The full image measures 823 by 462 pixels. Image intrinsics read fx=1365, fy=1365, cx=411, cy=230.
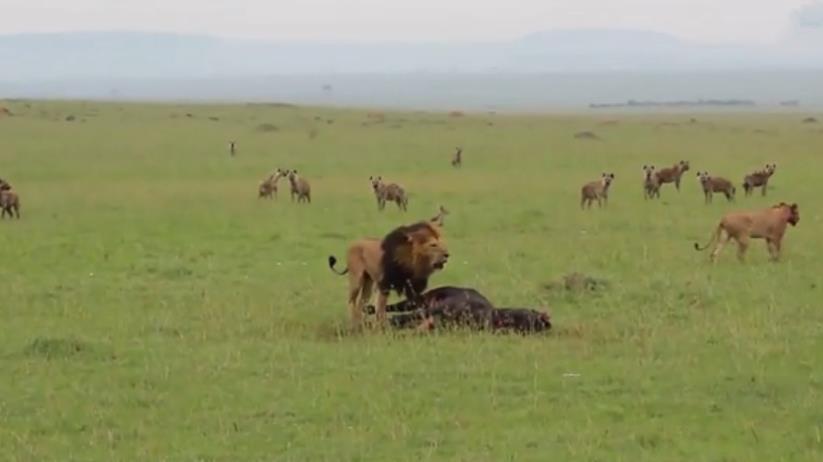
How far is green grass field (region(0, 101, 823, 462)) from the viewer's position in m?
9.41

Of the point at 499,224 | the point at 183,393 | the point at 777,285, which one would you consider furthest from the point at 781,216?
the point at 183,393

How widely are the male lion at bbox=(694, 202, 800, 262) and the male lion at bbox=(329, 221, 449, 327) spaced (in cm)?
611

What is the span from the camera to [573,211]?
25.5 meters

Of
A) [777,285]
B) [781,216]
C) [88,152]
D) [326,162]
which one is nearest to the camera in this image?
[777,285]

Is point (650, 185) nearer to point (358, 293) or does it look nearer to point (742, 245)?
point (742, 245)

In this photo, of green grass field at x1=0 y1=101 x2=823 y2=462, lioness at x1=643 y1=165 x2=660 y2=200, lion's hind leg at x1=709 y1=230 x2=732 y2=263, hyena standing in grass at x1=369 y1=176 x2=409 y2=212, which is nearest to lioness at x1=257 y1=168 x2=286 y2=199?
green grass field at x1=0 y1=101 x2=823 y2=462

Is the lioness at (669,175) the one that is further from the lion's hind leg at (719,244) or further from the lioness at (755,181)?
the lion's hind leg at (719,244)

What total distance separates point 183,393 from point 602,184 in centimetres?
1700

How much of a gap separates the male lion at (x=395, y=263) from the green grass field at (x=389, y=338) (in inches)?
24.9

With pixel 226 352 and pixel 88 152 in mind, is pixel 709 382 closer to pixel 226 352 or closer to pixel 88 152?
pixel 226 352

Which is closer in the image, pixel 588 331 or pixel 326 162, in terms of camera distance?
pixel 588 331

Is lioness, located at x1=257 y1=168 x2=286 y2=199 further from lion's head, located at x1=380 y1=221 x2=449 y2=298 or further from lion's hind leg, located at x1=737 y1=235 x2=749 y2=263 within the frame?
lion's head, located at x1=380 y1=221 x2=449 y2=298

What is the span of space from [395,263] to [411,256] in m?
0.21

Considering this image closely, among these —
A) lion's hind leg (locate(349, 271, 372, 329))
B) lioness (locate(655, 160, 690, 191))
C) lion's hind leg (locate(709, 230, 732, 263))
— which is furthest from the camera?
lioness (locate(655, 160, 690, 191))
